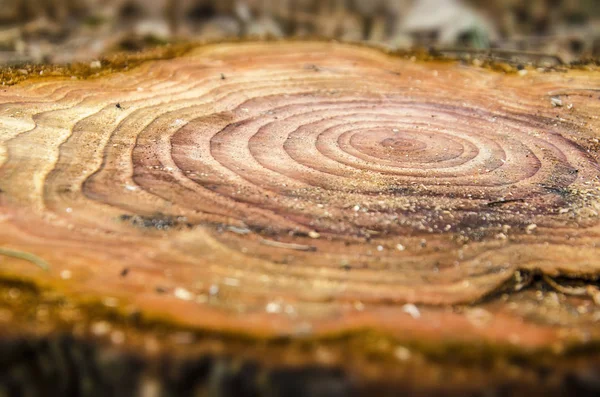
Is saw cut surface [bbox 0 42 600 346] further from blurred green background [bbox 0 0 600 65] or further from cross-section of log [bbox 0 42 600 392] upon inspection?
blurred green background [bbox 0 0 600 65]

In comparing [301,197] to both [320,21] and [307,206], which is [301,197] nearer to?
[307,206]

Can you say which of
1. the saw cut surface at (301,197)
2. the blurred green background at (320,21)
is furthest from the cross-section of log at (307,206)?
the blurred green background at (320,21)

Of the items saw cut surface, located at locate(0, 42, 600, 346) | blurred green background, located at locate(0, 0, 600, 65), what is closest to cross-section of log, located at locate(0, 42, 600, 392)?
saw cut surface, located at locate(0, 42, 600, 346)

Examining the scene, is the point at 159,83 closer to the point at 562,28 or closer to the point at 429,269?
the point at 429,269

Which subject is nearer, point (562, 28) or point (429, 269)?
point (429, 269)

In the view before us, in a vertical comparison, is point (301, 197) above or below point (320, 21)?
below

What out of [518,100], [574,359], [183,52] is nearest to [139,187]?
[574,359]

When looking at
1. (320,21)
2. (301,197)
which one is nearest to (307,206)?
(301,197)
